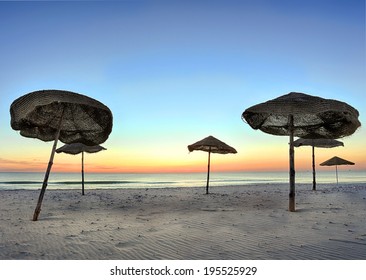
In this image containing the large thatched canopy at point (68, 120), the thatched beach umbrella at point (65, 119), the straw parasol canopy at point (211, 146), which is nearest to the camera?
the thatched beach umbrella at point (65, 119)

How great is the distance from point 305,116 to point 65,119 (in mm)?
7704

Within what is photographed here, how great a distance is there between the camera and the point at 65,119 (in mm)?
9812

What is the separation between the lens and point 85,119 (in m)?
9.82

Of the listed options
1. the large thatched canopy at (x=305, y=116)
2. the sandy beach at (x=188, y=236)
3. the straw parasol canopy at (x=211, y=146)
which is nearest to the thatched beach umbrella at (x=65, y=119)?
the sandy beach at (x=188, y=236)

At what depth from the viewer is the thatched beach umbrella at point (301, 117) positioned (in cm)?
757

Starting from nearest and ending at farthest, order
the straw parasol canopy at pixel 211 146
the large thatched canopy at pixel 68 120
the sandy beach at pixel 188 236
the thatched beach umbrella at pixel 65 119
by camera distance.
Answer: the sandy beach at pixel 188 236 → the thatched beach umbrella at pixel 65 119 → the large thatched canopy at pixel 68 120 → the straw parasol canopy at pixel 211 146

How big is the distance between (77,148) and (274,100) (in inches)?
389

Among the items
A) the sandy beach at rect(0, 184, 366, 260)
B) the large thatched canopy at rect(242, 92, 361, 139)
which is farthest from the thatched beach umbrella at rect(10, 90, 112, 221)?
the large thatched canopy at rect(242, 92, 361, 139)

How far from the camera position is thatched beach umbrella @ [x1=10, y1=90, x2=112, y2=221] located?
737 centimetres

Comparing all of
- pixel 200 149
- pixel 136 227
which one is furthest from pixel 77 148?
pixel 136 227

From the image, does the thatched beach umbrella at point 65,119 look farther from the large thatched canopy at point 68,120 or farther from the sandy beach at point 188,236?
the sandy beach at point 188,236

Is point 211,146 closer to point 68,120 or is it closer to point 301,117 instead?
point 301,117

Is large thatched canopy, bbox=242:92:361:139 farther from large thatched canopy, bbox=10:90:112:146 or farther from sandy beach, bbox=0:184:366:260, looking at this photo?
large thatched canopy, bbox=10:90:112:146

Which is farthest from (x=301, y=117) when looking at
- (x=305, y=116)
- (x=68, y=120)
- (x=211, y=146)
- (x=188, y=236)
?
(x=68, y=120)
